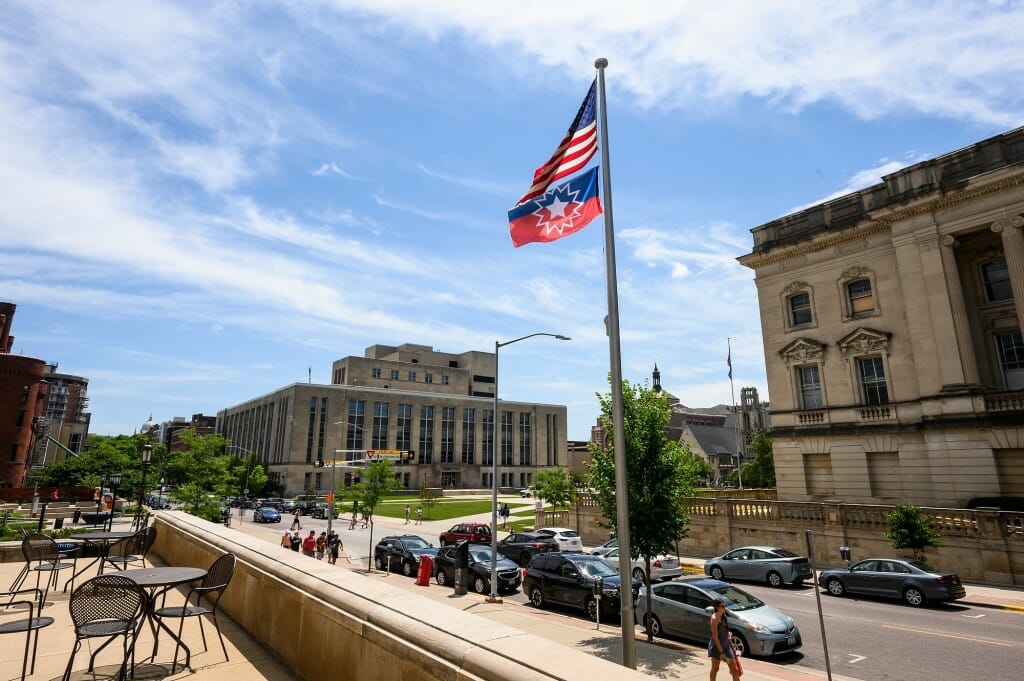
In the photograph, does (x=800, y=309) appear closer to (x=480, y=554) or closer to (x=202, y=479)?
(x=480, y=554)

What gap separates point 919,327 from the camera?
2902 cm

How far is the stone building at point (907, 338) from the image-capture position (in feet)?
87.7

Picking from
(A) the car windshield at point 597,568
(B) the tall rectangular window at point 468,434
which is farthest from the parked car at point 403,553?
(B) the tall rectangular window at point 468,434

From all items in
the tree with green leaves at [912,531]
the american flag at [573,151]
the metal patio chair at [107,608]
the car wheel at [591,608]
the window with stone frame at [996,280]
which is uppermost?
the window with stone frame at [996,280]

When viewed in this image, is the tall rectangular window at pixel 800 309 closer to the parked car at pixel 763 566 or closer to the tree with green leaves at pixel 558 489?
the parked car at pixel 763 566

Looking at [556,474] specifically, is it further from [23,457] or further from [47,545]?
[23,457]

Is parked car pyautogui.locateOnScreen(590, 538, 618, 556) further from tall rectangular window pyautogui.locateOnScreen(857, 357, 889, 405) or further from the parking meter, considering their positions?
tall rectangular window pyautogui.locateOnScreen(857, 357, 889, 405)

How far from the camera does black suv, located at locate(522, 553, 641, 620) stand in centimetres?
1733

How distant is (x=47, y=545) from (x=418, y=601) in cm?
1314

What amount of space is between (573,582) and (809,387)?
22570 millimetres

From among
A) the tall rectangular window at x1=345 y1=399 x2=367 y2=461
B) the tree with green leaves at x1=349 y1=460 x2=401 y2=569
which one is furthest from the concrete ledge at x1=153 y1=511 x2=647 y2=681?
the tall rectangular window at x1=345 y1=399 x2=367 y2=461

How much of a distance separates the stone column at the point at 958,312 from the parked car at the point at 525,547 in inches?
869

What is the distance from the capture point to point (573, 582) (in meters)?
18.7

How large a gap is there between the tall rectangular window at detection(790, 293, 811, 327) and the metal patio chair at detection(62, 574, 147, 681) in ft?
120
